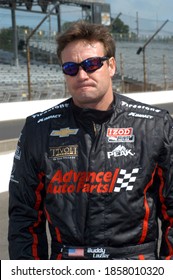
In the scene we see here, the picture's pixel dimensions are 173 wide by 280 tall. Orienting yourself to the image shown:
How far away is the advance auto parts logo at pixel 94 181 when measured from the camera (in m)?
2.08

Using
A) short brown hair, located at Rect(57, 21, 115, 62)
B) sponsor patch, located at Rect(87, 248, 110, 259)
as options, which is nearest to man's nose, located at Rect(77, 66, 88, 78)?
short brown hair, located at Rect(57, 21, 115, 62)

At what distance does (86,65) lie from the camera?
2096 mm

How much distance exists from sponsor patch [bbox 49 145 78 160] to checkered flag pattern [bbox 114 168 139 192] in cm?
20

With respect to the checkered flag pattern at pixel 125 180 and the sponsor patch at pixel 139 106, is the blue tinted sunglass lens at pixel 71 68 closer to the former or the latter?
the sponsor patch at pixel 139 106

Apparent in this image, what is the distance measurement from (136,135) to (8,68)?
1169 inches

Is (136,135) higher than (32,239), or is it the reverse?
(136,135)

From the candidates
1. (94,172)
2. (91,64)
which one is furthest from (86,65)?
(94,172)

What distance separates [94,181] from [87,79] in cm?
40

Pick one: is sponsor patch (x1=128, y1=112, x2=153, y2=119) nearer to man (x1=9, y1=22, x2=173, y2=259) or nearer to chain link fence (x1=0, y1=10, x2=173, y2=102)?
man (x1=9, y1=22, x2=173, y2=259)

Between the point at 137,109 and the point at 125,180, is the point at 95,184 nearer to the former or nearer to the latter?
the point at 125,180

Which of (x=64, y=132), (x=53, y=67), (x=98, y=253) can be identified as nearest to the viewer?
(x=98, y=253)
